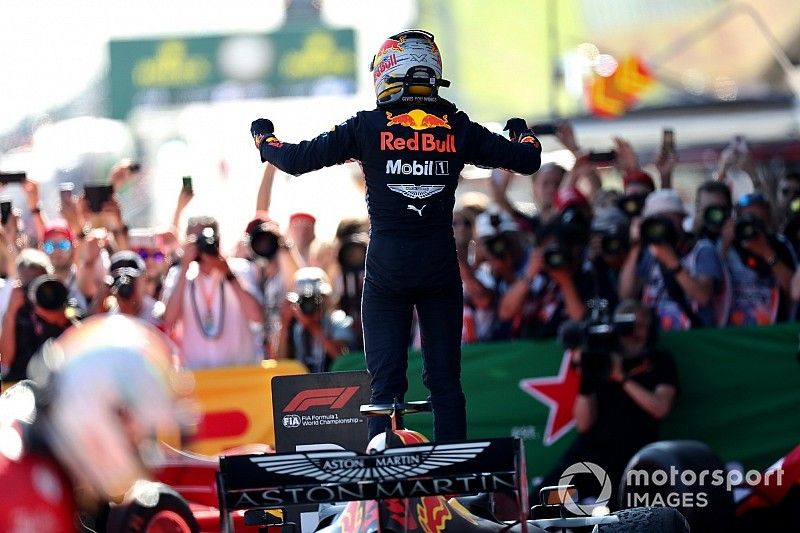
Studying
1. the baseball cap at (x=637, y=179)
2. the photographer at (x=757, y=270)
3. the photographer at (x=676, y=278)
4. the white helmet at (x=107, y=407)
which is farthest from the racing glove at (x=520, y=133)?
the baseball cap at (x=637, y=179)

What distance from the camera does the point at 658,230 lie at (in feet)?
31.9

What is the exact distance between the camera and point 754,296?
34.2ft

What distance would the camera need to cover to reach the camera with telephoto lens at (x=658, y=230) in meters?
9.73

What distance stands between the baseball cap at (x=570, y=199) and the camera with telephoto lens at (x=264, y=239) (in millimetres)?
2038

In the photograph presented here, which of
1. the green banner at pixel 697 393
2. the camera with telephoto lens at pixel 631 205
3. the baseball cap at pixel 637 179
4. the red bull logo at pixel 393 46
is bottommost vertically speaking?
the green banner at pixel 697 393

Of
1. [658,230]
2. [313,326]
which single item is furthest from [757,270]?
[313,326]

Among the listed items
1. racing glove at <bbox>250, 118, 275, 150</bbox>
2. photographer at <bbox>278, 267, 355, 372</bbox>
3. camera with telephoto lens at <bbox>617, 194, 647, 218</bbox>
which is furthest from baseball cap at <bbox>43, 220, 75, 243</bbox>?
racing glove at <bbox>250, 118, 275, 150</bbox>

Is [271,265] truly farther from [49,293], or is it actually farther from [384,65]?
[384,65]

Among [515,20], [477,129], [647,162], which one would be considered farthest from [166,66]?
[477,129]

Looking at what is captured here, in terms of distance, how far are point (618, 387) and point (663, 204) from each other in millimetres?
1654

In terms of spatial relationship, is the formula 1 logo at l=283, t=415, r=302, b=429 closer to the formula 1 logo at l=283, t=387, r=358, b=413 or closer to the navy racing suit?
the formula 1 logo at l=283, t=387, r=358, b=413

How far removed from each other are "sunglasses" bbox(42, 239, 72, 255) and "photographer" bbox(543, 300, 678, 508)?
4100 mm

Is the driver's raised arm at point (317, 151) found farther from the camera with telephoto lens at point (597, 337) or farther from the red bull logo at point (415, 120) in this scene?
the camera with telephoto lens at point (597, 337)

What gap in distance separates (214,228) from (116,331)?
6.37 m
